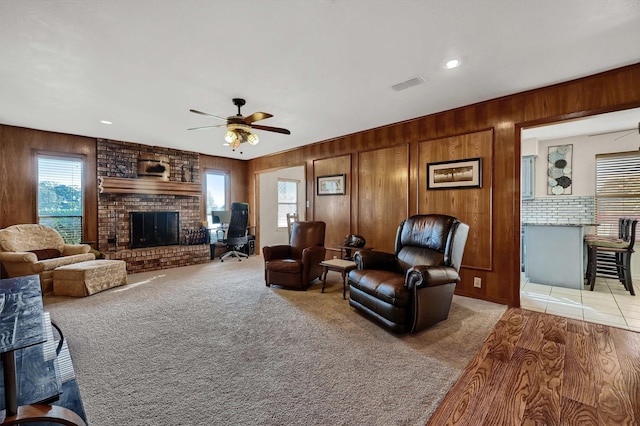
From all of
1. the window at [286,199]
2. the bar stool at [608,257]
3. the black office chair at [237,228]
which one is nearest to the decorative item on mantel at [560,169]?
the bar stool at [608,257]

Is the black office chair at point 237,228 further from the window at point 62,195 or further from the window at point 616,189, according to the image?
the window at point 616,189

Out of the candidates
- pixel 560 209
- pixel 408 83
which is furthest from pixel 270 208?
pixel 560 209

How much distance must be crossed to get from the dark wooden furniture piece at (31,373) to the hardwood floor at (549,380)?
190 cm

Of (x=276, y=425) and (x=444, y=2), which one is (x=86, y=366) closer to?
A: (x=276, y=425)

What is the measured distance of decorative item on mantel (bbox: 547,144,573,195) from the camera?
5363 mm

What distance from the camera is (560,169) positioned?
17.9 feet

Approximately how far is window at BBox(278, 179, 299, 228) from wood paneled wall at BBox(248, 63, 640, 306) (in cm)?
353

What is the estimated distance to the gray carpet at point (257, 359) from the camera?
1.65 m

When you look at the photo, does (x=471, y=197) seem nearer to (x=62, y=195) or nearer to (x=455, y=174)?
(x=455, y=174)

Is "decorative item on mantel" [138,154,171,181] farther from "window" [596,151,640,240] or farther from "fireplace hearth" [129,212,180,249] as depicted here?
"window" [596,151,640,240]

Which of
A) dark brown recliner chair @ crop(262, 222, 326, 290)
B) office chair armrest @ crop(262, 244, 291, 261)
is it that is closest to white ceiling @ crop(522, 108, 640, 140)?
dark brown recliner chair @ crop(262, 222, 326, 290)

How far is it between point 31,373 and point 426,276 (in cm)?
279

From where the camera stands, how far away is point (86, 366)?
2111 millimetres

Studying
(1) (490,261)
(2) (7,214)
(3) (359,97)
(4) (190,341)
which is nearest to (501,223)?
(1) (490,261)
